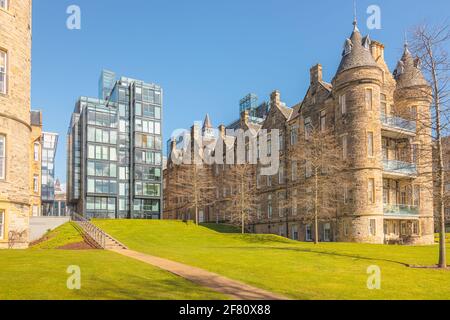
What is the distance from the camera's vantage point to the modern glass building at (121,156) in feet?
236

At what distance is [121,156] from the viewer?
250 feet

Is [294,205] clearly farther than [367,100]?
Yes

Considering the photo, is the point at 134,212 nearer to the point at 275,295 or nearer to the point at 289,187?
the point at 289,187

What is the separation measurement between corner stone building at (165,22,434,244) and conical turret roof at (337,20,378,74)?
87 millimetres

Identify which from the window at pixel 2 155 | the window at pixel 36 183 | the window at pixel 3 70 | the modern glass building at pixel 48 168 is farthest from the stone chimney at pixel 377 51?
the modern glass building at pixel 48 168

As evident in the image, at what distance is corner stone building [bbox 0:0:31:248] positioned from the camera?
23422 millimetres

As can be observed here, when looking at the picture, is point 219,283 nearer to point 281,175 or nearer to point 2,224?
point 2,224

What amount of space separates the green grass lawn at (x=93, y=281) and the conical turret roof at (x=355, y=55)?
1125 inches

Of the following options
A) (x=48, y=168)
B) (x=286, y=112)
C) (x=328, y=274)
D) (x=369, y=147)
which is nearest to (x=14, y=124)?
(x=328, y=274)

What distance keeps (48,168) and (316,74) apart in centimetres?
8981

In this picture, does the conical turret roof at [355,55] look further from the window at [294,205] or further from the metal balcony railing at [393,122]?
the window at [294,205]
